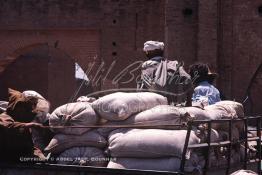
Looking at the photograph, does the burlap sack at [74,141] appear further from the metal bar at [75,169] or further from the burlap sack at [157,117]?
the metal bar at [75,169]

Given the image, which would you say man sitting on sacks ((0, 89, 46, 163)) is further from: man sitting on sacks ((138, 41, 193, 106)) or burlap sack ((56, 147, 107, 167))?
man sitting on sacks ((138, 41, 193, 106))

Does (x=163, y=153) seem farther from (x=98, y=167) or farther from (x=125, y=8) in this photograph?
(x=125, y=8)

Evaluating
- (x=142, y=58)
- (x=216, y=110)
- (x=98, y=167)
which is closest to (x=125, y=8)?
(x=142, y=58)

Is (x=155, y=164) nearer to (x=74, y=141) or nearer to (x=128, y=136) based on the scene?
(x=128, y=136)

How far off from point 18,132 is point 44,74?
1842cm

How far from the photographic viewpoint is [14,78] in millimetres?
22422

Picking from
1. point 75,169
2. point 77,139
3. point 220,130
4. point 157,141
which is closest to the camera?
point 157,141

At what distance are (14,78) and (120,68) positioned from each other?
26.7 ft

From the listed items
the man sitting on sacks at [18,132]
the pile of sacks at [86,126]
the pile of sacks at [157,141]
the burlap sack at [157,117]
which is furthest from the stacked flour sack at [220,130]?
the man sitting on sacks at [18,132]

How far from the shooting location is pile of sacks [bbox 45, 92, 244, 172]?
15.6 feet

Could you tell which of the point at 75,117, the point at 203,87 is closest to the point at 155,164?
the point at 75,117

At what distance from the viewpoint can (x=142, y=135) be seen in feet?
15.8

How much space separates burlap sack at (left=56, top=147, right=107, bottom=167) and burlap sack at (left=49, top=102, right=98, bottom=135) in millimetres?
160

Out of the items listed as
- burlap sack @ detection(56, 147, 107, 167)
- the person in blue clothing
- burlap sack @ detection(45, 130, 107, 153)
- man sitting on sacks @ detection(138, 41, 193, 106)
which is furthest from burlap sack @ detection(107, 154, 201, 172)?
the person in blue clothing
